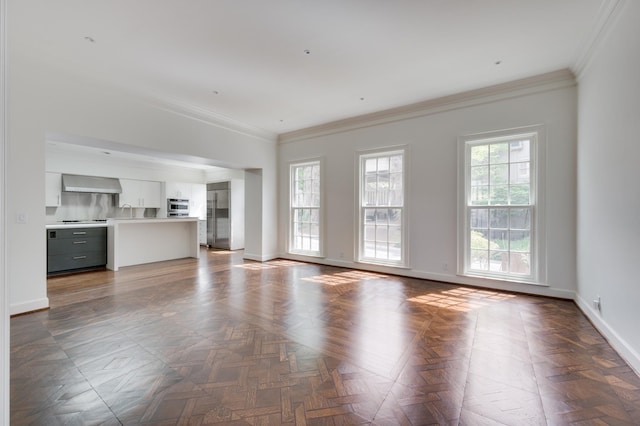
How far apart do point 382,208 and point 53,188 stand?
767cm

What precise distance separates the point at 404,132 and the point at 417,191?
3.49ft

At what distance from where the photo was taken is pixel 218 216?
356 inches

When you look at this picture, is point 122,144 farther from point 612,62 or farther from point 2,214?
point 612,62

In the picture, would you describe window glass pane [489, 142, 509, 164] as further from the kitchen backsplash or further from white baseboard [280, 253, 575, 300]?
the kitchen backsplash

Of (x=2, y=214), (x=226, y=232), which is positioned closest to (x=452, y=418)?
(x=2, y=214)

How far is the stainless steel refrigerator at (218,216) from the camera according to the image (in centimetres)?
879

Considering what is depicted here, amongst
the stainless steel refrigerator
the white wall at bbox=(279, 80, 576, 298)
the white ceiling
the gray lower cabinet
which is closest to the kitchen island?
the gray lower cabinet

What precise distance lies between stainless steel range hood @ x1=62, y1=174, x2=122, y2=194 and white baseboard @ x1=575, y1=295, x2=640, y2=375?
31.9 ft

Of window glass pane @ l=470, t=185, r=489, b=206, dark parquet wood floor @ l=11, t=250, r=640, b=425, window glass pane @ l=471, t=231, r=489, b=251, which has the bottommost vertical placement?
dark parquet wood floor @ l=11, t=250, r=640, b=425

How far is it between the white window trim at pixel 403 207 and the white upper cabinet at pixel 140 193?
6592 millimetres

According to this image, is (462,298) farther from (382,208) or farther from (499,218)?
(382,208)

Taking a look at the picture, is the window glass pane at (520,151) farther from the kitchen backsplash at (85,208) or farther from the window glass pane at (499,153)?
the kitchen backsplash at (85,208)

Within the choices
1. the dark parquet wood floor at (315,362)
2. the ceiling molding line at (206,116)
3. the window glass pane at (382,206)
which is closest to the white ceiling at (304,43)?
the ceiling molding line at (206,116)

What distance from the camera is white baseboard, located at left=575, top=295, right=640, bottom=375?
2131 mm
